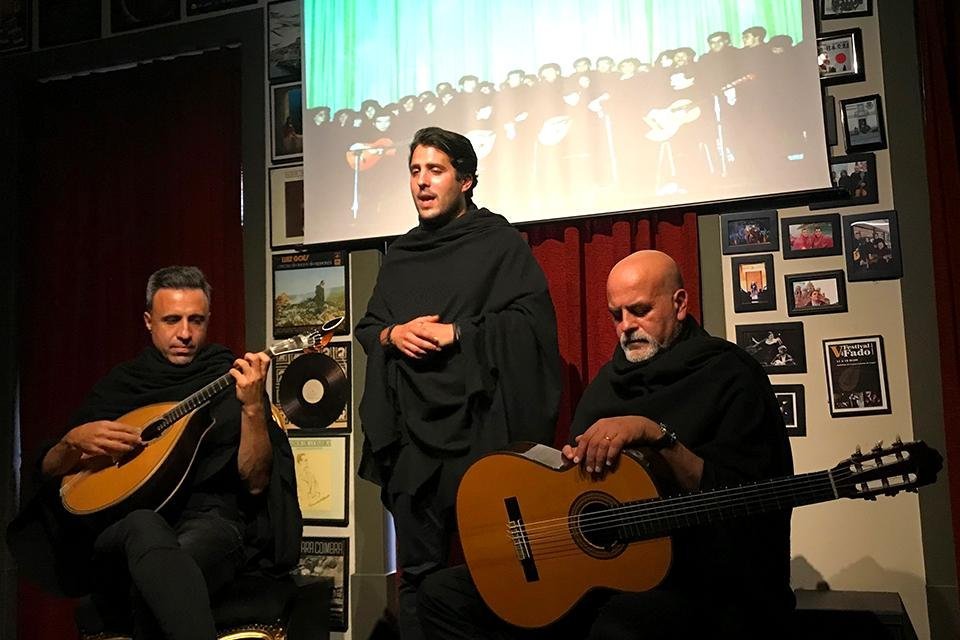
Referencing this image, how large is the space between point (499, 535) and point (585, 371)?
1.18 metres

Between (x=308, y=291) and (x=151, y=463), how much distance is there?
4.23 ft

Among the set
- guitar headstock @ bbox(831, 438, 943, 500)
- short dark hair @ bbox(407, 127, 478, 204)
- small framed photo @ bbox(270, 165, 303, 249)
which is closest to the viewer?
guitar headstock @ bbox(831, 438, 943, 500)

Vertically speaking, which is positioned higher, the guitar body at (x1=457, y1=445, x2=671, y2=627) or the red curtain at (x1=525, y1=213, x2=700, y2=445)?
the red curtain at (x1=525, y1=213, x2=700, y2=445)

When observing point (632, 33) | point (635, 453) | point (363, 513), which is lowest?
point (363, 513)

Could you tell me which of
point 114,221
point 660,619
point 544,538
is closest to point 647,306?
point 544,538

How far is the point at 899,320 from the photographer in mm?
2879

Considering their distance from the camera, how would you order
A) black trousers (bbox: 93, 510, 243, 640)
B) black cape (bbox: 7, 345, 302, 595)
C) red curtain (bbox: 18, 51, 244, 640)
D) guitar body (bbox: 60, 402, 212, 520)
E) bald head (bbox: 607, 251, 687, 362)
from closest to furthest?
black trousers (bbox: 93, 510, 243, 640) → bald head (bbox: 607, 251, 687, 362) → guitar body (bbox: 60, 402, 212, 520) → black cape (bbox: 7, 345, 302, 595) → red curtain (bbox: 18, 51, 244, 640)

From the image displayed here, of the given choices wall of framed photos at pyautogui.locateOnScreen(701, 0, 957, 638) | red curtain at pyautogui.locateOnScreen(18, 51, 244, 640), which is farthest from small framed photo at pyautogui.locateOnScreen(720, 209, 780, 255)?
red curtain at pyautogui.locateOnScreen(18, 51, 244, 640)

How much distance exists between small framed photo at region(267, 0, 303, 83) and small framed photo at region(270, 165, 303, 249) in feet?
1.38

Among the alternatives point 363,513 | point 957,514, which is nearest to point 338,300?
point 363,513

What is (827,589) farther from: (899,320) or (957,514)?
(899,320)

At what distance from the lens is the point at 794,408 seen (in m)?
2.95

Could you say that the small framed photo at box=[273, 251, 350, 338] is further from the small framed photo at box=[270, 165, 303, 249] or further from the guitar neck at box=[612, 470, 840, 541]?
the guitar neck at box=[612, 470, 840, 541]

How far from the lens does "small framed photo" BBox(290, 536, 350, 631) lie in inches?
136
